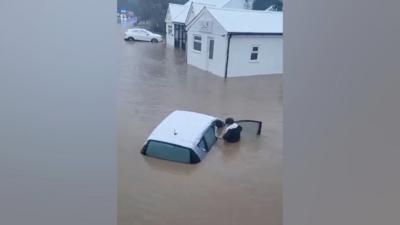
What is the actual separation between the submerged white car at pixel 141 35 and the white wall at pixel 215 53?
0.72 metres

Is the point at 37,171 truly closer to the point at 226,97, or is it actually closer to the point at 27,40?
the point at 27,40

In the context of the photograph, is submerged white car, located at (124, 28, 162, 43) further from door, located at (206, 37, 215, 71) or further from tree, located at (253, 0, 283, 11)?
tree, located at (253, 0, 283, 11)

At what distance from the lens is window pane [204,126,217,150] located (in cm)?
386

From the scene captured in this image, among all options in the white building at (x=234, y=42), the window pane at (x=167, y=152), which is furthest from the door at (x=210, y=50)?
the window pane at (x=167, y=152)

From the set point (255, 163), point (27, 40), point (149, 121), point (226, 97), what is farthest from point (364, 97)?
point (226, 97)

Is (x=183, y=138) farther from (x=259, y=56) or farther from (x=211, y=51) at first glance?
(x=259, y=56)

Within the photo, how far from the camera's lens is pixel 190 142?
363 centimetres

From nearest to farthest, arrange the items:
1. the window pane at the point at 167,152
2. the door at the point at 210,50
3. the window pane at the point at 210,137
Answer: the window pane at the point at 167,152 → the window pane at the point at 210,137 → the door at the point at 210,50

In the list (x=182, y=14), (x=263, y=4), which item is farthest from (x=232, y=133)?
(x=182, y=14)

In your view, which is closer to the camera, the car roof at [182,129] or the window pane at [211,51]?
the car roof at [182,129]

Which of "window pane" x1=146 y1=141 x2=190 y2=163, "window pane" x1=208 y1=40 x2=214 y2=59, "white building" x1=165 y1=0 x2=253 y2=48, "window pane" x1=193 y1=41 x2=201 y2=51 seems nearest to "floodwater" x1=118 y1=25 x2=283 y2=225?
"window pane" x1=146 y1=141 x2=190 y2=163

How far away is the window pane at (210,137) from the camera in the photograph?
12.7 feet

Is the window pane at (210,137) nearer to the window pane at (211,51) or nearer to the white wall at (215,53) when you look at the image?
the white wall at (215,53)

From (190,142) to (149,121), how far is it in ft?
2.90
